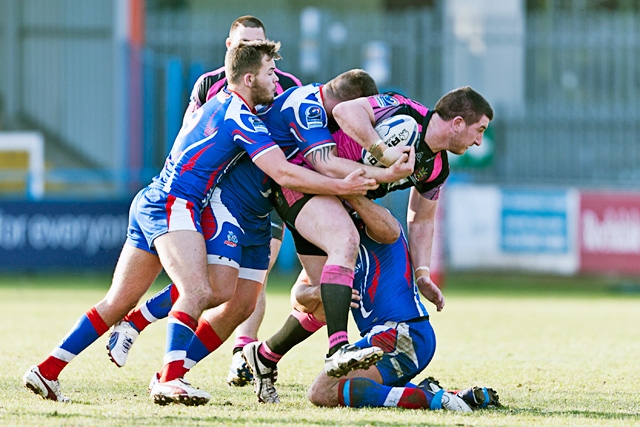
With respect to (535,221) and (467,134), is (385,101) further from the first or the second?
(535,221)

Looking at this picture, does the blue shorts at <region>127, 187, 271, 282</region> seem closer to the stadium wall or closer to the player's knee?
the player's knee

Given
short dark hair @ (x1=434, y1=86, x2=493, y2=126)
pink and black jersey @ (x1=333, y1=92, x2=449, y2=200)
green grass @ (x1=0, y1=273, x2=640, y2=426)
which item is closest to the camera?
green grass @ (x1=0, y1=273, x2=640, y2=426)

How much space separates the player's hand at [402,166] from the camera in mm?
5934

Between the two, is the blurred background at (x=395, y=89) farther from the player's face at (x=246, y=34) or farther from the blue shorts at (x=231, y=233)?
the blue shorts at (x=231, y=233)

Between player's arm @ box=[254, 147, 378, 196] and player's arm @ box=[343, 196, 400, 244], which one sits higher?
player's arm @ box=[254, 147, 378, 196]

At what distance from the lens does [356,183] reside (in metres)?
5.93

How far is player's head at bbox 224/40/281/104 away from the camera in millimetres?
6078

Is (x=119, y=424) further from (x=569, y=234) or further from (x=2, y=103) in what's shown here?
(x=2, y=103)

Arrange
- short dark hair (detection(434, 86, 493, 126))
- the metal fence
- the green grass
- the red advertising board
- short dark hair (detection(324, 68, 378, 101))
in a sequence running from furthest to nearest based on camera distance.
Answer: the metal fence
the red advertising board
short dark hair (detection(324, 68, 378, 101))
short dark hair (detection(434, 86, 493, 126))
the green grass

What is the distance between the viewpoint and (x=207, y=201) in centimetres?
615

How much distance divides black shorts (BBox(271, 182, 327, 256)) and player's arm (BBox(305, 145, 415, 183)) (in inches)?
7.1

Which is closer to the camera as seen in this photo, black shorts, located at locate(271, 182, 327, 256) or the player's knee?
the player's knee

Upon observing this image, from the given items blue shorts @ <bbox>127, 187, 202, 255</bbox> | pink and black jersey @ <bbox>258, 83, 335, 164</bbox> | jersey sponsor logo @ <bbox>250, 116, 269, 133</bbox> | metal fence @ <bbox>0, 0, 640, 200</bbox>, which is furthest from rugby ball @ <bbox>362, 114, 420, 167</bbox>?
metal fence @ <bbox>0, 0, 640, 200</bbox>

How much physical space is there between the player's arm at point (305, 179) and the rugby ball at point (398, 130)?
231mm
